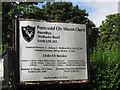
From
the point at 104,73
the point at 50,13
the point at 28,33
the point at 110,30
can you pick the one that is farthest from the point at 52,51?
the point at 110,30

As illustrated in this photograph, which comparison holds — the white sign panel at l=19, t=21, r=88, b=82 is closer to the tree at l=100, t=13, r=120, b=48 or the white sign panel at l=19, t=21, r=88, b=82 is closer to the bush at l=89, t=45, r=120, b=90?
the bush at l=89, t=45, r=120, b=90

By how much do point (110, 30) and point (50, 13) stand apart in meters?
17.4

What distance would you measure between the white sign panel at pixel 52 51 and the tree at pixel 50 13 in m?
16.9

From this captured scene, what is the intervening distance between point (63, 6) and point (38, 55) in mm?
32187

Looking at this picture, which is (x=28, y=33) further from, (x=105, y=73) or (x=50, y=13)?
(x=50, y=13)

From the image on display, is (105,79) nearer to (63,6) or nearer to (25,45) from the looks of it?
(25,45)

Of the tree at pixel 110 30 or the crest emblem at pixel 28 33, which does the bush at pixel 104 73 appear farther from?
the tree at pixel 110 30

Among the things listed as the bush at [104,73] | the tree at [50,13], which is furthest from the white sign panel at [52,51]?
the tree at [50,13]

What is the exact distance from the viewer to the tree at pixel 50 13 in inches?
925

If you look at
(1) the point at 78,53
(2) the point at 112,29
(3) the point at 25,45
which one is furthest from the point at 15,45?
(2) the point at 112,29

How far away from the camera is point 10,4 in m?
25.2

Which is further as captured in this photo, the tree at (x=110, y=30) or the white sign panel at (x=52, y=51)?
the tree at (x=110, y=30)

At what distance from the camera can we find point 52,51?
6250 millimetres

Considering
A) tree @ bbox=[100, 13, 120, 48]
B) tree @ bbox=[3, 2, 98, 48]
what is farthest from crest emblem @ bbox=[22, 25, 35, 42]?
tree @ bbox=[100, 13, 120, 48]
